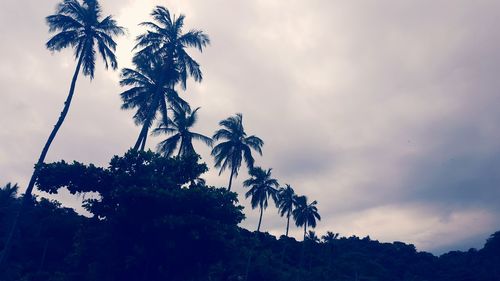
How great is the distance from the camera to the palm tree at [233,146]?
137 feet

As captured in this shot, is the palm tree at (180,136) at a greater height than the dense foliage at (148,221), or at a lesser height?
greater

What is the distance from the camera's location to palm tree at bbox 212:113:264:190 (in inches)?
1639

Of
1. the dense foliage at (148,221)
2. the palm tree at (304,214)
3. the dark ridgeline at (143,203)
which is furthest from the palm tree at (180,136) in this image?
the palm tree at (304,214)

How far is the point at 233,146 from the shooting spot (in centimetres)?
4203

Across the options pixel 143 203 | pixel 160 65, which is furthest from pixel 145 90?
pixel 143 203

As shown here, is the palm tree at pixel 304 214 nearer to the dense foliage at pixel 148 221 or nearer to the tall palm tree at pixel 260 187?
the tall palm tree at pixel 260 187

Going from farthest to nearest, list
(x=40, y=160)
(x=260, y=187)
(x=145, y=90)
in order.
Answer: (x=260, y=187) < (x=145, y=90) < (x=40, y=160)

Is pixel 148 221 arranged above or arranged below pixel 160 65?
below

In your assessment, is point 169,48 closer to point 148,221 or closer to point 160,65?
point 160,65

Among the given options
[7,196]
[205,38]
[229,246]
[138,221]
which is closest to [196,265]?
[229,246]

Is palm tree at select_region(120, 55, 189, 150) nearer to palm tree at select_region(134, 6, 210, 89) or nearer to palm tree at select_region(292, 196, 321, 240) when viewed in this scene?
palm tree at select_region(134, 6, 210, 89)

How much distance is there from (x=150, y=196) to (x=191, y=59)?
48.4ft

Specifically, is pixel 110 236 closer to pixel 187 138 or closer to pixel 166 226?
pixel 166 226

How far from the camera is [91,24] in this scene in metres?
29.7
